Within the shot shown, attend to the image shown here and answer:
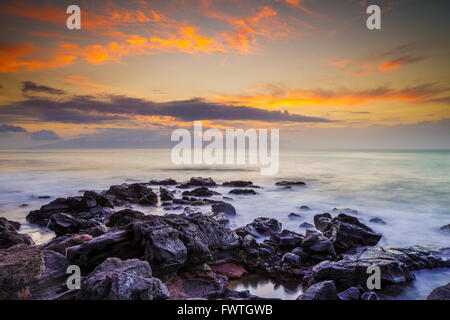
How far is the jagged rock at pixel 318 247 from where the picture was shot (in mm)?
7852

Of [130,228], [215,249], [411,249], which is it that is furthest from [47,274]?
[411,249]

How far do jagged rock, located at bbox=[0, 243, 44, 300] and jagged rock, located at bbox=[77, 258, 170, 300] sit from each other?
1.42 m

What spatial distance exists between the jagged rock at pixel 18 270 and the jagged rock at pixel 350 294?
20.9 ft

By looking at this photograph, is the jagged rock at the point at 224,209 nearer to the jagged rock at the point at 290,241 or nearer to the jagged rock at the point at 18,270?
the jagged rock at the point at 290,241

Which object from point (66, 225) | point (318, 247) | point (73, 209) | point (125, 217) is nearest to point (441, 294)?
point (318, 247)

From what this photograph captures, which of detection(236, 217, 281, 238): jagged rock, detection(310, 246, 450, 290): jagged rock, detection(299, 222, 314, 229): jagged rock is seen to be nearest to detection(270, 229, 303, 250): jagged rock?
detection(236, 217, 281, 238): jagged rock

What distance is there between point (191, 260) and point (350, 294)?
376 cm

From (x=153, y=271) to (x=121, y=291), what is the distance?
1.70m

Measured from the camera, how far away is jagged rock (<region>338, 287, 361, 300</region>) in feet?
17.9

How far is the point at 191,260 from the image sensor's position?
6875mm

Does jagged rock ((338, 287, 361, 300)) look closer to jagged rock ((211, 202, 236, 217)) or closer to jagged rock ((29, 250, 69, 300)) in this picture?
jagged rock ((29, 250, 69, 300))

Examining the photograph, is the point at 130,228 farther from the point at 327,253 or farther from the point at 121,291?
the point at 327,253

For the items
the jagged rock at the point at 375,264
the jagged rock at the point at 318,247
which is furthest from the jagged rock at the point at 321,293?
the jagged rock at the point at 318,247

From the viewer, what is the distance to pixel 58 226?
10102 mm
